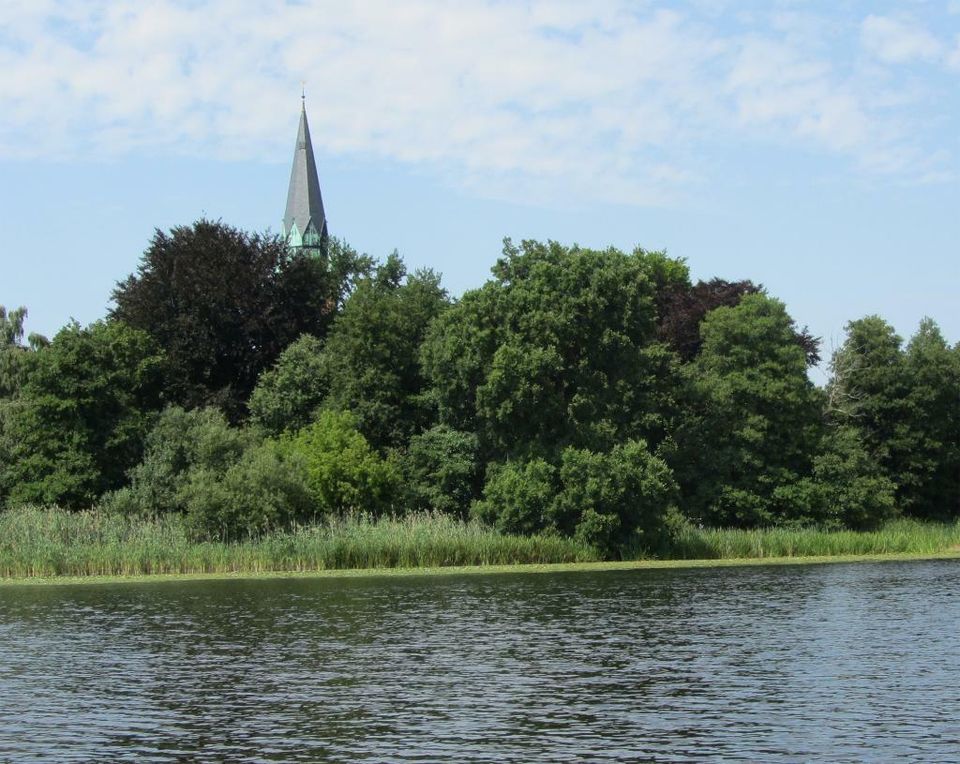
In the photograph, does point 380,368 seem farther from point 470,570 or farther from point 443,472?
point 470,570

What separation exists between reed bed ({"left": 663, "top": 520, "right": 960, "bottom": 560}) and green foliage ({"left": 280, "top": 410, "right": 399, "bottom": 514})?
14.7m

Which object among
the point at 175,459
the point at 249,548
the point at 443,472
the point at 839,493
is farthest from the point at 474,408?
the point at 839,493

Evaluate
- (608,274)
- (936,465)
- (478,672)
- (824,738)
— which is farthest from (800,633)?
(936,465)

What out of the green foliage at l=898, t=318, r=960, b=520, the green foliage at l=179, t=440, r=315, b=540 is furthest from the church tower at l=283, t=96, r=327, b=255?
the green foliage at l=179, t=440, r=315, b=540

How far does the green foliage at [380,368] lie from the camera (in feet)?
231

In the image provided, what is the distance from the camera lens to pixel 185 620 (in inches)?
1425

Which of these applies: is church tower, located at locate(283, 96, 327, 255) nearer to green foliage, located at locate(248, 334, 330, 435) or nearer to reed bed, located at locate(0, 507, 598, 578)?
green foliage, located at locate(248, 334, 330, 435)

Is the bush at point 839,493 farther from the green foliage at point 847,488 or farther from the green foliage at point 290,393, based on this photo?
the green foliage at point 290,393

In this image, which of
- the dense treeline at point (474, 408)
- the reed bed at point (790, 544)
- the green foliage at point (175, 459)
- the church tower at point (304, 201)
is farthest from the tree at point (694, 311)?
the church tower at point (304, 201)

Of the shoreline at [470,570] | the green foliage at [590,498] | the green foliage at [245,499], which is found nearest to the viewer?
the shoreline at [470,570]

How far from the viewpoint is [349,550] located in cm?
5331

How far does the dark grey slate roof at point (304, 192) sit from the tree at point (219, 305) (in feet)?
229

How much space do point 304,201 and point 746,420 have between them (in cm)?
9182

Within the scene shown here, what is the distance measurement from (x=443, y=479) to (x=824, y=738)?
45.6 meters
